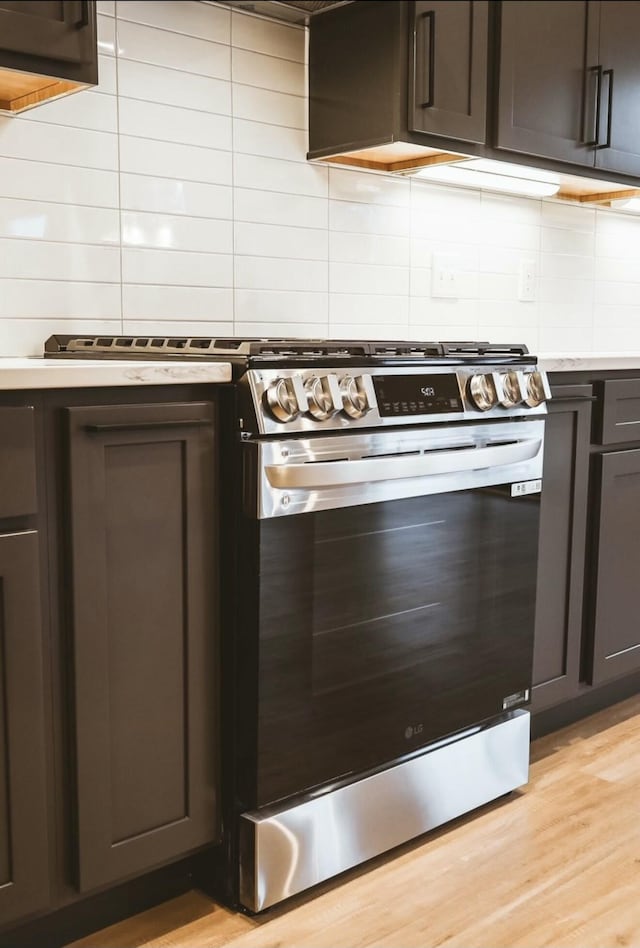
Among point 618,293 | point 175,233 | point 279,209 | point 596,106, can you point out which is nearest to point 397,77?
point 279,209

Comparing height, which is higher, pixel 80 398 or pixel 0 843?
pixel 80 398

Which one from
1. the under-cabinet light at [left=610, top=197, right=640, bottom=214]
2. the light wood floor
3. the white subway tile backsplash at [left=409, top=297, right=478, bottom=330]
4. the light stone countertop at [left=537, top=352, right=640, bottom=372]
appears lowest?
the light wood floor

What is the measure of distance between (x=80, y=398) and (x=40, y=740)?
0.50 m

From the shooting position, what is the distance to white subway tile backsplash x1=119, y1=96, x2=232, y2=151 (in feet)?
7.17

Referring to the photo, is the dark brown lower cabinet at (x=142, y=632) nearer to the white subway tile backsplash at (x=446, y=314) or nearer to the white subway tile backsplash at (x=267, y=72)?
the white subway tile backsplash at (x=267, y=72)

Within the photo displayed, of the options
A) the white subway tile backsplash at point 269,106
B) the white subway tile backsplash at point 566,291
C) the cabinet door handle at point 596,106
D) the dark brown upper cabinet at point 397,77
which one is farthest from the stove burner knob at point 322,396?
the white subway tile backsplash at point 566,291

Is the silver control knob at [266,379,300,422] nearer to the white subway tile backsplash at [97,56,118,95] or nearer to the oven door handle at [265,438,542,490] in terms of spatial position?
the oven door handle at [265,438,542,490]

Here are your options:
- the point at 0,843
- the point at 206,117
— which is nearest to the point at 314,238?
the point at 206,117

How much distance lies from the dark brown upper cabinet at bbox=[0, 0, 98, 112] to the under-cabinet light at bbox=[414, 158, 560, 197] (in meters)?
1.09

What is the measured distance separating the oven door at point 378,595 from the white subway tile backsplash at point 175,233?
792mm

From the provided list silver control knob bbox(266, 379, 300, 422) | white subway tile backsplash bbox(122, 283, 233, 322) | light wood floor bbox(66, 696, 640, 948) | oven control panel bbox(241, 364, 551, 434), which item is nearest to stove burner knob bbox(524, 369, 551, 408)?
oven control panel bbox(241, 364, 551, 434)

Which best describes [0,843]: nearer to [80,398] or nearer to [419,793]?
[80,398]

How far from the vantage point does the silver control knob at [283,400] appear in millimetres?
1636

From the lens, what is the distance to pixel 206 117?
232 centimetres
